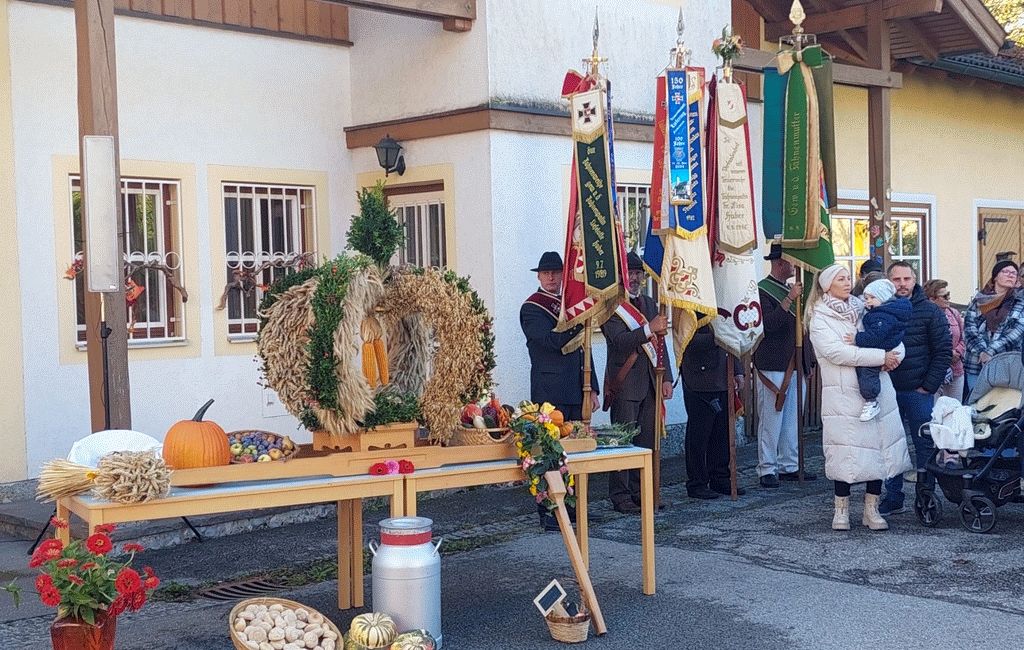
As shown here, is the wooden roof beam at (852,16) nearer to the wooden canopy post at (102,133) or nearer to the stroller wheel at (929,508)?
the stroller wheel at (929,508)

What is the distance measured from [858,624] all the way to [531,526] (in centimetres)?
294

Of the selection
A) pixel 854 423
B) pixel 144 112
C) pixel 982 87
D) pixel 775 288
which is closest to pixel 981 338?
pixel 775 288

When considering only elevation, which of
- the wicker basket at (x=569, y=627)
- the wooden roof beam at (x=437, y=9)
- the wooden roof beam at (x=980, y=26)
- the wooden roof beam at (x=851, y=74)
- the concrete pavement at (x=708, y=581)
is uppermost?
the wooden roof beam at (x=980, y=26)

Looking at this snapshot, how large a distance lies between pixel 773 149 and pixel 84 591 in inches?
263

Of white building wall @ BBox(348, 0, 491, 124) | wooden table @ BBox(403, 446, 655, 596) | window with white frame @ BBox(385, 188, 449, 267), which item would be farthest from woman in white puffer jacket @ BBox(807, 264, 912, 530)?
window with white frame @ BBox(385, 188, 449, 267)

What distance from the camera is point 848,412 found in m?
7.90

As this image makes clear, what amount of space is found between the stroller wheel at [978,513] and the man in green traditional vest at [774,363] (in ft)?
6.88

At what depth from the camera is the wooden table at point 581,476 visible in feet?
19.1

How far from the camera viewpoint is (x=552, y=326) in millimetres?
8672

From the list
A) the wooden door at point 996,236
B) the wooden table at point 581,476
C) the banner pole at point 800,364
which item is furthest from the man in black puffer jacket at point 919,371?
the wooden door at point 996,236

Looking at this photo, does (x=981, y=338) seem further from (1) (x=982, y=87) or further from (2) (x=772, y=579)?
(1) (x=982, y=87)

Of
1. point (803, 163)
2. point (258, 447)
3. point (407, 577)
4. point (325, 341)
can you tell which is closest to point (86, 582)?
point (258, 447)

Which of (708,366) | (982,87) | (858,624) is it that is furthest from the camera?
(982,87)

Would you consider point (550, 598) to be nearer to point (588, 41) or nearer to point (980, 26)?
point (588, 41)
